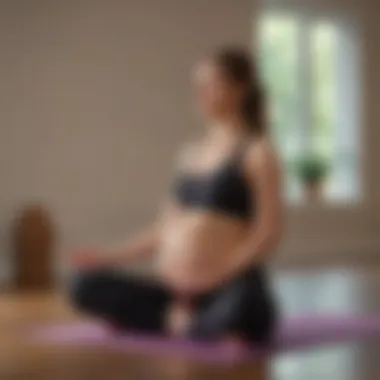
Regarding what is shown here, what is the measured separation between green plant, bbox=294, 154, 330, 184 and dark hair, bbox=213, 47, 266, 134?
336cm

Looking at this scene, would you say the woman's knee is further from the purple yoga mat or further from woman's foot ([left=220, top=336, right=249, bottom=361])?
woman's foot ([left=220, top=336, right=249, bottom=361])

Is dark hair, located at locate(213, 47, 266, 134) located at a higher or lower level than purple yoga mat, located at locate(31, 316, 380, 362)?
higher

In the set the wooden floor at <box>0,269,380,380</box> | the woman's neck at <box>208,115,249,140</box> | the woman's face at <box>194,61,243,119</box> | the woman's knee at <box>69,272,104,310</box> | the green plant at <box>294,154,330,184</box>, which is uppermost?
the green plant at <box>294,154,330,184</box>

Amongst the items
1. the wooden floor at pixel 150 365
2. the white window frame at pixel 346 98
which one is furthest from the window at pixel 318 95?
the wooden floor at pixel 150 365

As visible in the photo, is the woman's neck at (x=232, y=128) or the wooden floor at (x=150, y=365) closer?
the wooden floor at (x=150, y=365)

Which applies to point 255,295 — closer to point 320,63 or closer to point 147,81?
point 147,81

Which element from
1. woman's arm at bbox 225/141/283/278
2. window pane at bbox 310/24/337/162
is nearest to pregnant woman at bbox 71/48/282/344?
woman's arm at bbox 225/141/283/278

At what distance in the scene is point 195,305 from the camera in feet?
9.41

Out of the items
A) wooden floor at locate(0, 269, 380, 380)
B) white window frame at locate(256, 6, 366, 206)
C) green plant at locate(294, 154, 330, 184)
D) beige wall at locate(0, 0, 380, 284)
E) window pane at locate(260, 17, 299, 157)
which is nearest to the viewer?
wooden floor at locate(0, 269, 380, 380)

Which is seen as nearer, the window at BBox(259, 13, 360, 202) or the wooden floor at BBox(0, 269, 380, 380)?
the wooden floor at BBox(0, 269, 380, 380)

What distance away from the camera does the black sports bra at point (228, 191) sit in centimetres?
285

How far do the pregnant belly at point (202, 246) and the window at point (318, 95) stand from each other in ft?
11.8

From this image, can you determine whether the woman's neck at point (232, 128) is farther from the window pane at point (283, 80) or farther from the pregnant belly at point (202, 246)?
the window pane at point (283, 80)

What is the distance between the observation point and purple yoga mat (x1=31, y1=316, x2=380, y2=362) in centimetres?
269
